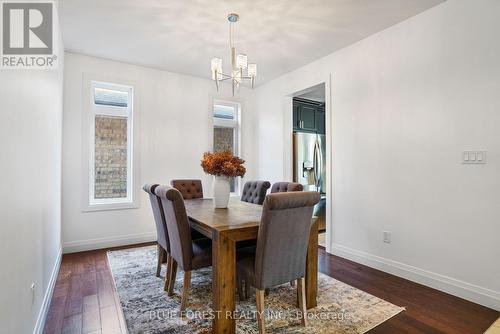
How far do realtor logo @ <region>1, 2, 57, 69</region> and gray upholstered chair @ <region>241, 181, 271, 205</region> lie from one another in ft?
8.13

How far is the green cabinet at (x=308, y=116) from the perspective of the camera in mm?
4926

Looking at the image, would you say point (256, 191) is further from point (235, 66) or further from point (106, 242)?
point (106, 242)

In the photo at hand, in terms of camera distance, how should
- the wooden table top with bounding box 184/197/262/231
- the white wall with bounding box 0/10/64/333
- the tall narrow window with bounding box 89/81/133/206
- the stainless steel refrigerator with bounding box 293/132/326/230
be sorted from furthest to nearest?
the stainless steel refrigerator with bounding box 293/132/326/230 < the tall narrow window with bounding box 89/81/133/206 < the wooden table top with bounding box 184/197/262/231 < the white wall with bounding box 0/10/64/333

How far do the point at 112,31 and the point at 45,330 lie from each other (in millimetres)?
3041

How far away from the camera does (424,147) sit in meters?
2.67

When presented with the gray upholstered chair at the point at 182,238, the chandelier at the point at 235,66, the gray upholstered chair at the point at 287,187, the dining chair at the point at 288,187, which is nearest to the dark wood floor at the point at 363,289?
the gray upholstered chair at the point at 182,238

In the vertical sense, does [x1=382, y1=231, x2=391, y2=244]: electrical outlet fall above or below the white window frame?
below

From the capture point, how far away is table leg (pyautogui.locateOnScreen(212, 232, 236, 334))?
1773mm

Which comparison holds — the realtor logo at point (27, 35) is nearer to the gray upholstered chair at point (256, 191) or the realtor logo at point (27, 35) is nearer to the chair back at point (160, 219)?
the chair back at point (160, 219)

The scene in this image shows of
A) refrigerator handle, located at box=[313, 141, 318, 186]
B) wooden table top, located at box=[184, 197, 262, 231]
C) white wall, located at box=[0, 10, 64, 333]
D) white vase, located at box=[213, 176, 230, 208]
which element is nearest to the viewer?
white wall, located at box=[0, 10, 64, 333]

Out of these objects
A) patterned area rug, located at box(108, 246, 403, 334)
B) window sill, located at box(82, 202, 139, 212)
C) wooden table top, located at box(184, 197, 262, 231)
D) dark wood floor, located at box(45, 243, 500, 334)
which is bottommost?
dark wood floor, located at box(45, 243, 500, 334)

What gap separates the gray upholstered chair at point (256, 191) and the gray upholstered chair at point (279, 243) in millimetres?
1406

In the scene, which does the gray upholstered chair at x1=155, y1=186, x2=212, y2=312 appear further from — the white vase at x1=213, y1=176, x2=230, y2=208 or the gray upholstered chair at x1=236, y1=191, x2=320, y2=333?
the white vase at x1=213, y1=176, x2=230, y2=208

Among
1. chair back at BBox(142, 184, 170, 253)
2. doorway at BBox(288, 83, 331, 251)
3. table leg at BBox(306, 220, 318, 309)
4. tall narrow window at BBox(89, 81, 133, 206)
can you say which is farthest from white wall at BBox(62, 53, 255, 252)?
table leg at BBox(306, 220, 318, 309)
